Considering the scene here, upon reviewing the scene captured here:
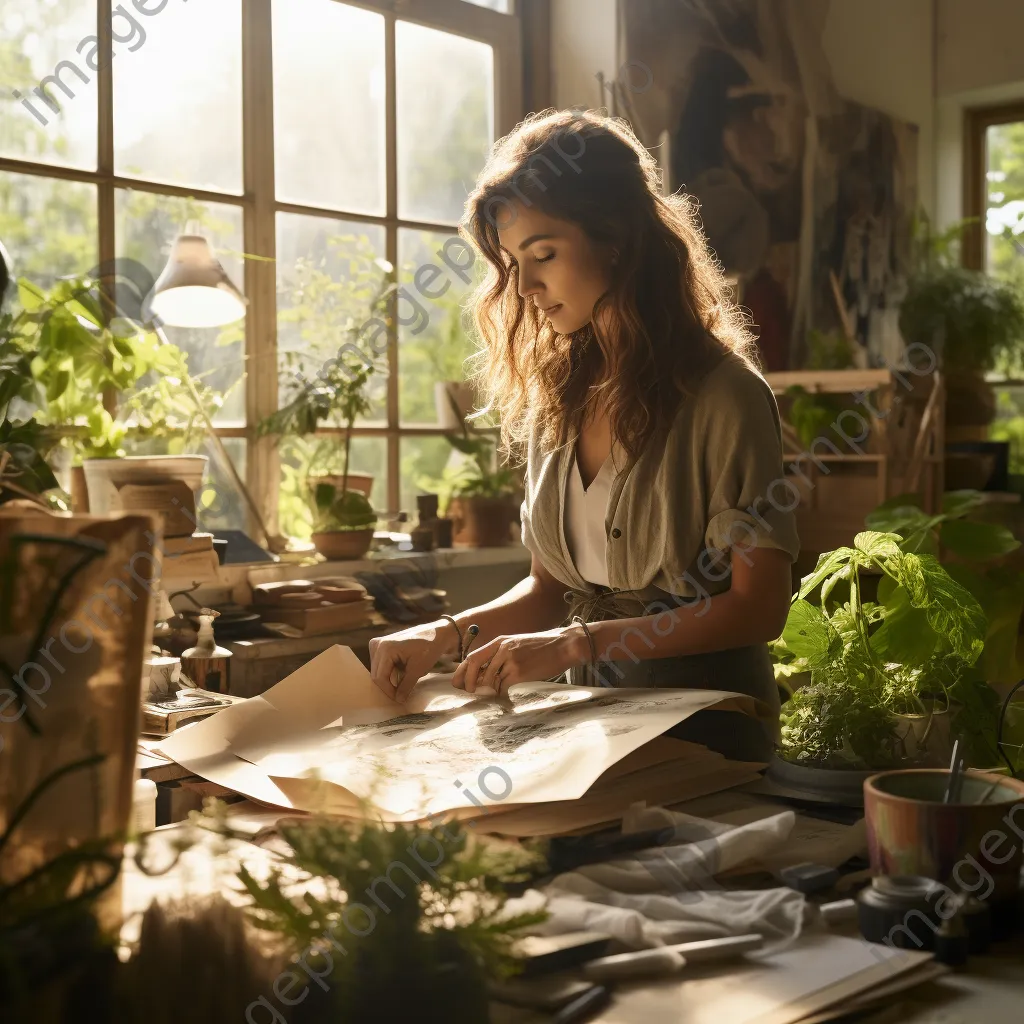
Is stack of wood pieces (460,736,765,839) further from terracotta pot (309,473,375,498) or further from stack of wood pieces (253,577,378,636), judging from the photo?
terracotta pot (309,473,375,498)

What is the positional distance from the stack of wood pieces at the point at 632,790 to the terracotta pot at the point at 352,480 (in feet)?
7.34

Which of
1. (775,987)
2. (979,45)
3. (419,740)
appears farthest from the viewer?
(979,45)

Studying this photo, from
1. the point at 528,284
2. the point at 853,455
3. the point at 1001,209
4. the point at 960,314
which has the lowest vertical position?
the point at 853,455

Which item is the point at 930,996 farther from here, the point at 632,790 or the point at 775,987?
the point at 632,790

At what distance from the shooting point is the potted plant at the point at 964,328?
459 centimetres

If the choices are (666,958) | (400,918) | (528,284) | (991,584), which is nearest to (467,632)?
(528,284)

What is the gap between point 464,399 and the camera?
11.7 feet

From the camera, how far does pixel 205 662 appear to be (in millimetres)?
2000

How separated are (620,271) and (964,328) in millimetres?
3385

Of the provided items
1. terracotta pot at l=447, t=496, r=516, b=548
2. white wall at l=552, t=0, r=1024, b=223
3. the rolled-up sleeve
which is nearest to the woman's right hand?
the rolled-up sleeve

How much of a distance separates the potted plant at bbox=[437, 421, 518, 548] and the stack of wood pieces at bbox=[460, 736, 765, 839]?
243 centimetres

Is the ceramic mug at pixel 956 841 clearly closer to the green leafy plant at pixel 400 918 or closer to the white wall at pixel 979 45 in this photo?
the green leafy plant at pixel 400 918

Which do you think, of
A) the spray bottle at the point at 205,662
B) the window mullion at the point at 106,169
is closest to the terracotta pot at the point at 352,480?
the window mullion at the point at 106,169

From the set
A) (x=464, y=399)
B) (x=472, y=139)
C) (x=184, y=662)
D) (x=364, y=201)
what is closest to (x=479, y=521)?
(x=464, y=399)
